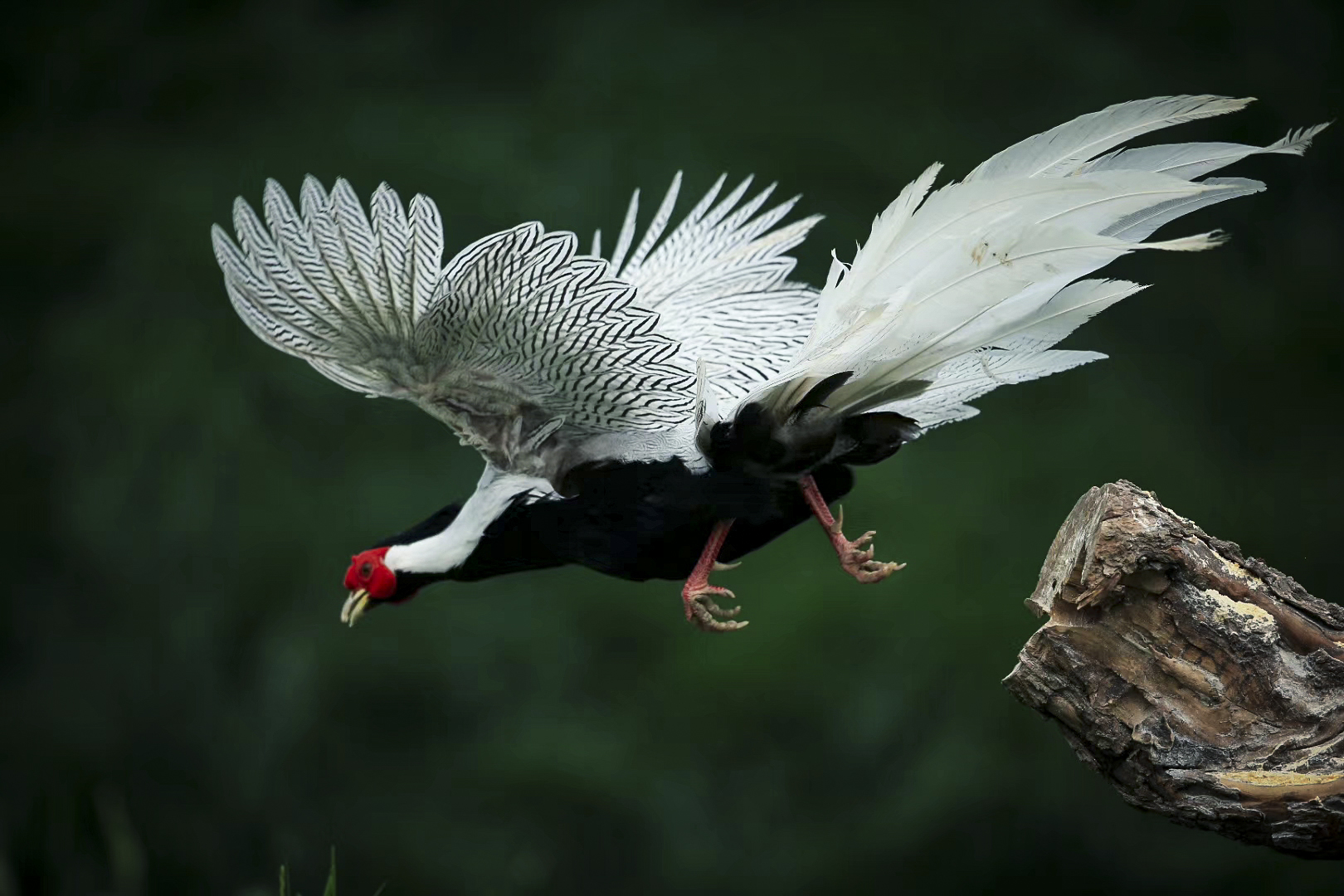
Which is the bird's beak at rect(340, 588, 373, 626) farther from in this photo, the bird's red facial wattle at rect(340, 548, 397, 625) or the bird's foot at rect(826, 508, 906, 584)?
the bird's foot at rect(826, 508, 906, 584)

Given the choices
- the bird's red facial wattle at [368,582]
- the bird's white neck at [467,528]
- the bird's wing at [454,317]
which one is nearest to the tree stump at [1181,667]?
the bird's wing at [454,317]

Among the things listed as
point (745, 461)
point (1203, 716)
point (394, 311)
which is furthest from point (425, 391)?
point (1203, 716)

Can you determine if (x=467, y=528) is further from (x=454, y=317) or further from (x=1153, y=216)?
(x=1153, y=216)

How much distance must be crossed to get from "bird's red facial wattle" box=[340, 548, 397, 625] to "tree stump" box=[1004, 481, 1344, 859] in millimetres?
685

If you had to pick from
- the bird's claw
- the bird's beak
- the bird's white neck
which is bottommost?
the bird's beak

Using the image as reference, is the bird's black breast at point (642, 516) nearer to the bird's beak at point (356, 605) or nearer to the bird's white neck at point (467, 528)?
the bird's white neck at point (467, 528)

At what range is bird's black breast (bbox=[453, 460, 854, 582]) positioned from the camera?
137cm

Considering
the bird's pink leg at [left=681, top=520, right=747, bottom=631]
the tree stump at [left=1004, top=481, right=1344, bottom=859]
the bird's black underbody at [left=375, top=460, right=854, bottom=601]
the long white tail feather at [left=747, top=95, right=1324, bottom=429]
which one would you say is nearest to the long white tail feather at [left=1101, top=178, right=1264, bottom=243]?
the long white tail feather at [left=747, top=95, right=1324, bottom=429]

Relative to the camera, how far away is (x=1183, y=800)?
1131 millimetres

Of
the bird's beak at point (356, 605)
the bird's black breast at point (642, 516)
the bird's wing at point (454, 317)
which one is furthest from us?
the bird's beak at point (356, 605)

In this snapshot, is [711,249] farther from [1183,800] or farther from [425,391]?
[1183,800]

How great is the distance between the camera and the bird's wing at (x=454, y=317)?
124cm

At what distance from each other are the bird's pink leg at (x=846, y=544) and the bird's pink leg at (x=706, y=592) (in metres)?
0.09

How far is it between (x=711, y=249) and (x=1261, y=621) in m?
0.85
